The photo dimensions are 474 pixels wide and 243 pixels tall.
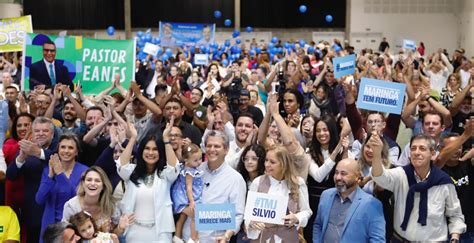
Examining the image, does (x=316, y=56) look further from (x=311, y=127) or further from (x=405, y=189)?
(x=405, y=189)

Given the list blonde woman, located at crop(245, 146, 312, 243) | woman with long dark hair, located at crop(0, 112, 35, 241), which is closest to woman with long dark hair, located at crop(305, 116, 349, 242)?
blonde woman, located at crop(245, 146, 312, 243)

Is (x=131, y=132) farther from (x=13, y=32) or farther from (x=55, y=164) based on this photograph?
(x=13, y=32)

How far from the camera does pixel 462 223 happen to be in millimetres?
5949

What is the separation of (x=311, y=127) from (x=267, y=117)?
56cm

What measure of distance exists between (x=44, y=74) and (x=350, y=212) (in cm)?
512

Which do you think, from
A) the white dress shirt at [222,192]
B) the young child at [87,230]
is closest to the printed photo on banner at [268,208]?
the white dress shirt at [222,192]

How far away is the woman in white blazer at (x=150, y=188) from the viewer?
246 inches

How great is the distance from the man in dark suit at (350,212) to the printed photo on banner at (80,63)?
4.18 meters

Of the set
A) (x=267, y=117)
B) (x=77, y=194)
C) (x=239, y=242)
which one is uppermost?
(x=267, y=117)

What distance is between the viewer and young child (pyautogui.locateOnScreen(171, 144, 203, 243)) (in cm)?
638

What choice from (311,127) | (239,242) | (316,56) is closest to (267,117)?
(311,127)

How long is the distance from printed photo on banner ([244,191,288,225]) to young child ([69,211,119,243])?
116 cm

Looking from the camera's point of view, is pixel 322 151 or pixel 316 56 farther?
pixel 316 56

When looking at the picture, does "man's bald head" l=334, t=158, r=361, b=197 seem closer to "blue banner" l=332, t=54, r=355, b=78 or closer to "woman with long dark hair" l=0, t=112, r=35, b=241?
"woman with long dark hair" l=0, t=112, r=35, b=241
